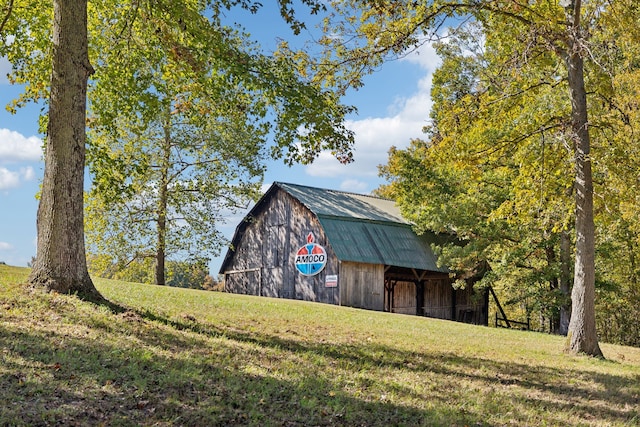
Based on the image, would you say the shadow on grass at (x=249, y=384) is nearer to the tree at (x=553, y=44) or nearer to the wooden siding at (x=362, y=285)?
the tree at (x=553, y=44)

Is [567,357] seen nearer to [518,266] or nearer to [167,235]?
[518,266]

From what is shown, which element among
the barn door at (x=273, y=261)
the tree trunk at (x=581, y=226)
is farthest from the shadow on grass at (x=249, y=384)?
the barn door at (x=273, y=261)

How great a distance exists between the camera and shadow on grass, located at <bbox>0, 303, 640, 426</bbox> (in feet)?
21.7

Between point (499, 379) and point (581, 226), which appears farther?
point (581, 226)

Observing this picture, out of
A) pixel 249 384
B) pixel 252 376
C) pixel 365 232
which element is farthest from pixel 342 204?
pixel 249 384

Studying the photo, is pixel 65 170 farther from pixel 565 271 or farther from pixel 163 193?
pixel 565 271

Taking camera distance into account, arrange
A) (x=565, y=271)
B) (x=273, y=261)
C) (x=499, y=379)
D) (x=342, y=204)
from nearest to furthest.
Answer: (x=499, y=379)
(x=565, y=271)
(x=273, y=261)
(x=342, y=204)

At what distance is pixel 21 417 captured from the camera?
593 cm

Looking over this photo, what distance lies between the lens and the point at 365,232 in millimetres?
33344

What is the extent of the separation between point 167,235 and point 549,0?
2404cm

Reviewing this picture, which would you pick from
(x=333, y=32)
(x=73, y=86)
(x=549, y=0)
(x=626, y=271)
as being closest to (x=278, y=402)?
(x=73, y=86)

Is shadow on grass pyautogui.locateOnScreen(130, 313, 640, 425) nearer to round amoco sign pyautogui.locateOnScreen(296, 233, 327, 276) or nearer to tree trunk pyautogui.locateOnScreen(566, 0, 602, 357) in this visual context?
tree trunk pyautogui.locateOnScreen(566, 0, 602, 357)

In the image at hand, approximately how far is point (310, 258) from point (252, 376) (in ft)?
80.1

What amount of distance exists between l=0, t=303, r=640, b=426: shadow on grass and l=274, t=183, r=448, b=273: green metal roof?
1941 centimetres
